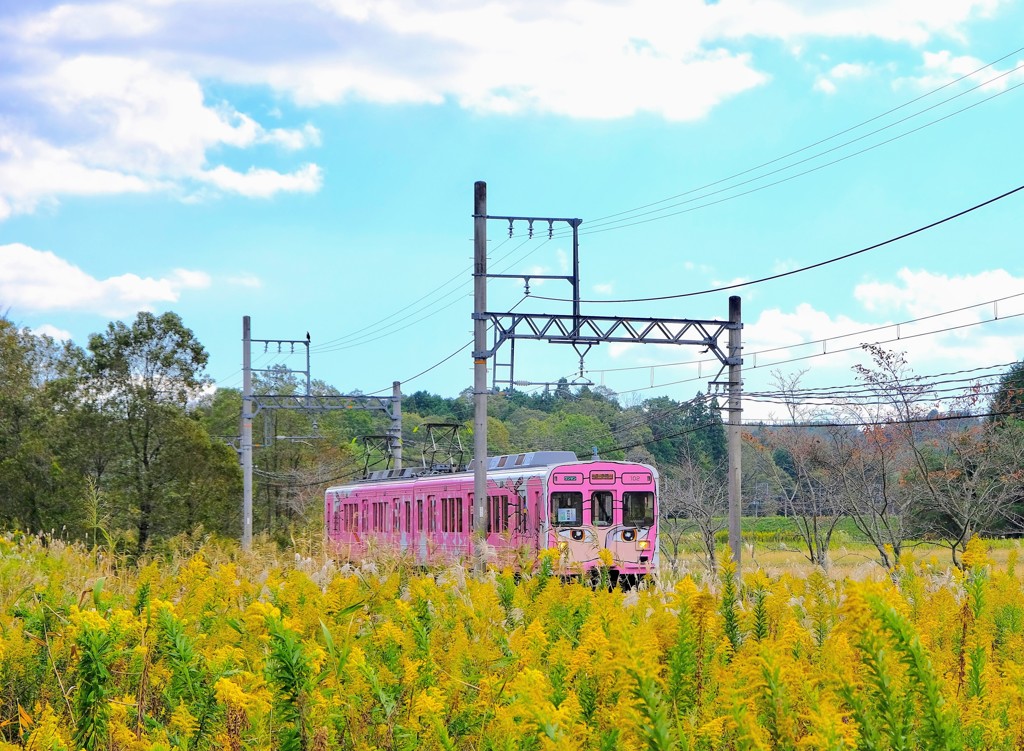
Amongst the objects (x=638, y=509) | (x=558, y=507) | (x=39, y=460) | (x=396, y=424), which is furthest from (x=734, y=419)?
(x=39, y=460)

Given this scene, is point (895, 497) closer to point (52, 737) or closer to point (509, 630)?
point (509, 630)

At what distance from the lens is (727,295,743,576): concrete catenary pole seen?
864 inches

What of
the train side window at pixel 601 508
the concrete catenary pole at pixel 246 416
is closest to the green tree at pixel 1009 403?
the train side window at pixel 601 508

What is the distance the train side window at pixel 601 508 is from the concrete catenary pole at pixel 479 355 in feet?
6.63

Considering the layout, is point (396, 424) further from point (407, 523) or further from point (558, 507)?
point (558, 507)

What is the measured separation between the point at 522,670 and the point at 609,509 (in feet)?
60.1

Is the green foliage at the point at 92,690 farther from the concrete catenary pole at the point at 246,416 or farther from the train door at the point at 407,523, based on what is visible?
the concrete catenary pole at the point at 246,416

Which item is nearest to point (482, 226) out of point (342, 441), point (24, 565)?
point (24, 565)

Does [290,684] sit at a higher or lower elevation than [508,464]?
lower

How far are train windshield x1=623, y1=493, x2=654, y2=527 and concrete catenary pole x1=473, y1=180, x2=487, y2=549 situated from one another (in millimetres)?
2689

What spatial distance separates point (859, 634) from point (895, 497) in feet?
103

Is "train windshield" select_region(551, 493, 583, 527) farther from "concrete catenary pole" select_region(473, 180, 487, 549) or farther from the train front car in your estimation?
"concrete catenary pole" select_region(473, 180, 487, 549)

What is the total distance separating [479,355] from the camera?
2223 centimetres

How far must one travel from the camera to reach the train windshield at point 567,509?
21.9 metres
